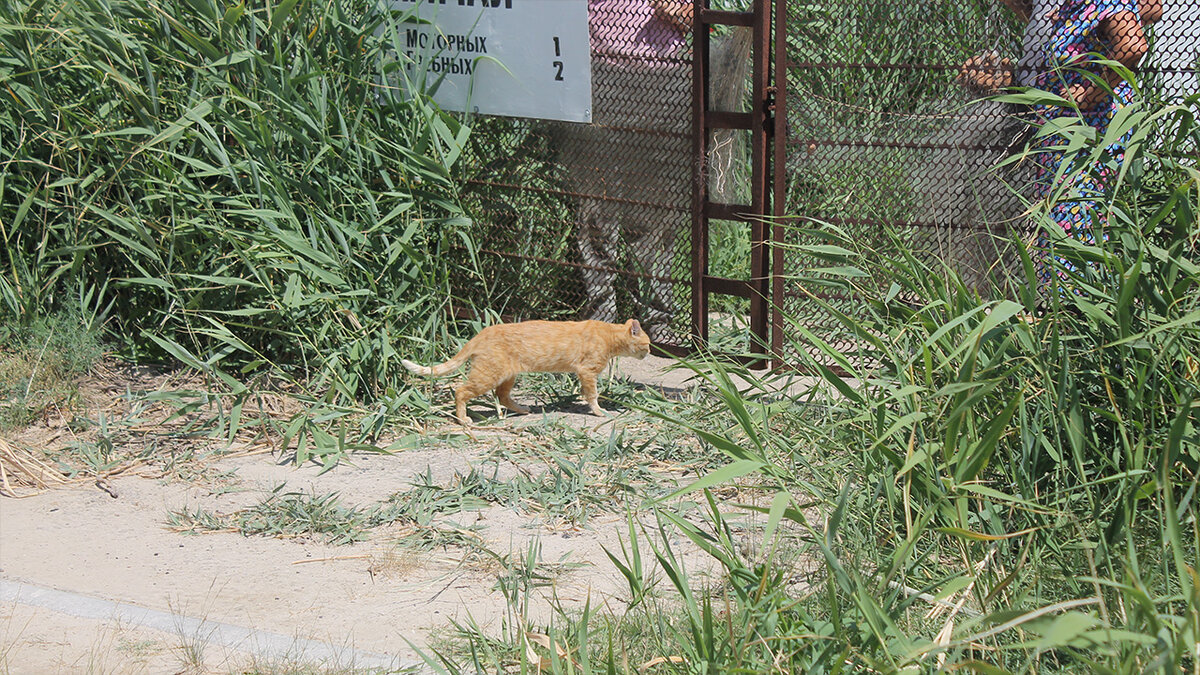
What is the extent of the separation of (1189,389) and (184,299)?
4.28 metres

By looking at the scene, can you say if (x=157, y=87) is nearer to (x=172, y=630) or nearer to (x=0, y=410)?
(x=0, y=410)

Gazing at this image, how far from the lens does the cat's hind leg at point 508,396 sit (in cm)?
527

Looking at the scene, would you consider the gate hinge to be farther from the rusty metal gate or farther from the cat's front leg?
the cat's front leg

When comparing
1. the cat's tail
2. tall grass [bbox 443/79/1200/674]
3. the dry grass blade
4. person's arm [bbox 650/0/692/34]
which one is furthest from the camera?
person's arm [bbox 650/0/692/34]

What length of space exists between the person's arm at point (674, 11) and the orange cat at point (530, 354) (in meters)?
1.46

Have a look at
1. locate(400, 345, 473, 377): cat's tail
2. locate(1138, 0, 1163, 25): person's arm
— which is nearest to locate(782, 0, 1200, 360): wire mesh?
locate(1138, 0, 1163, 25): person's arm

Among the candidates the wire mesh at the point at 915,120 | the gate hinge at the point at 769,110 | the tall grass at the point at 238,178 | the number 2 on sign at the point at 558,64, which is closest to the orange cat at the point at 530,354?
the tall grass at the point at 238,178

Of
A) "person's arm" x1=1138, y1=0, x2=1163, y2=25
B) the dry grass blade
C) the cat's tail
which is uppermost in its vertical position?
"person's arm" x1=1138, y1=0, x2=1163, y2=25

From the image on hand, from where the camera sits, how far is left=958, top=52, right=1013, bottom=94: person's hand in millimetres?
4758

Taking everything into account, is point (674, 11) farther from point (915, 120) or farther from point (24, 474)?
point (24, 474)

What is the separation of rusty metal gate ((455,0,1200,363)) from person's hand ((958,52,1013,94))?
15mm

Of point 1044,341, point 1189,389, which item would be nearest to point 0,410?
point 1044,341

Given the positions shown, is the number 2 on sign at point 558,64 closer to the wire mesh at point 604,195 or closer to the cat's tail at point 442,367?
the wire mesh at point 604,195

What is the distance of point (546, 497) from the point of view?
4.32 meters
